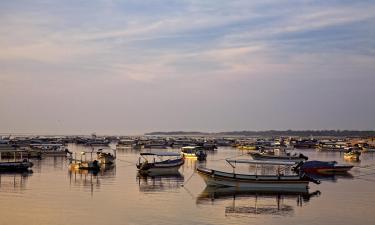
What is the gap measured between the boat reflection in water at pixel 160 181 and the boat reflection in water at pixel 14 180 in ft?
25.1

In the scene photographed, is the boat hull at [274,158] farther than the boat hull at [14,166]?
Yes

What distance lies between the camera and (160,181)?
138 feet

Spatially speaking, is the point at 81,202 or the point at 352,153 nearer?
Result: the point at 81,202

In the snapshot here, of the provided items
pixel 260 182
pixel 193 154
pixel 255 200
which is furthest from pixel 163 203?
pixel 193 154

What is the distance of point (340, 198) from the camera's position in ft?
110

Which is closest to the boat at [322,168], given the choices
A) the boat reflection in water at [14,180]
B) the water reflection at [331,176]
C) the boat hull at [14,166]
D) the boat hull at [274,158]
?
the water reflection at [331,176]

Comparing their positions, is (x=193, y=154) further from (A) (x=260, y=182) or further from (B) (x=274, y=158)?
(A) (x=260, y=182)

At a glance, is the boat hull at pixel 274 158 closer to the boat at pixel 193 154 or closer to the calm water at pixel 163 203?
the boat at pixel 193 154

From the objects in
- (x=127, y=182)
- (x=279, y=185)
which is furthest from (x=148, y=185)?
(x=279, y=185)

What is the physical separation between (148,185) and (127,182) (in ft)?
7.41

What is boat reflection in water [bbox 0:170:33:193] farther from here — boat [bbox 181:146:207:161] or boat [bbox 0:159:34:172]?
boat [bbox 181:146:207:161]

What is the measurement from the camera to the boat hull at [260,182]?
118ft

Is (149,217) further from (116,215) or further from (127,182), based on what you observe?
(127,182)

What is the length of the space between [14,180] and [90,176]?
247 inches
